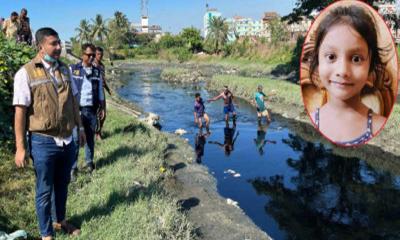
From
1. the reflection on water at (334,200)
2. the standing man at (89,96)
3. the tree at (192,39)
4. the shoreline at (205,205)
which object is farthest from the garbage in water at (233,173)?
the tree at (192,39)

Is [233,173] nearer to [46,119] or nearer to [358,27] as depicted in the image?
[46,119]

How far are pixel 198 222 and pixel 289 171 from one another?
5.52 m

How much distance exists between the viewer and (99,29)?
8875 cm

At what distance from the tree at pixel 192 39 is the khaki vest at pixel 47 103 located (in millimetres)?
81855

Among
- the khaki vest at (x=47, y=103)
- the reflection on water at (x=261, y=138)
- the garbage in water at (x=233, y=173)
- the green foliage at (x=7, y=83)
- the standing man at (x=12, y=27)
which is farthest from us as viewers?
the reflection on water at (x=261, y=138)

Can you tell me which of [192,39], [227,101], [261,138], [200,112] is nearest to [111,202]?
[261,138]

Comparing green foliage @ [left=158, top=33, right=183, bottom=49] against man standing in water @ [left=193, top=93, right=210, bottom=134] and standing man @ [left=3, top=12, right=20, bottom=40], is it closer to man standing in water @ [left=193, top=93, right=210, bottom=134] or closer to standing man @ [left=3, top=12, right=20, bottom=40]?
man standing in water @ [left=193, top=93, right=210, bottom=134]

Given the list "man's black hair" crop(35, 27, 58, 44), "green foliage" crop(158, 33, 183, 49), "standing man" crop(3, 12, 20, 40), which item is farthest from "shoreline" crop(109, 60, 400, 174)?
"green foliage" crop(158, 33, 183, 49)

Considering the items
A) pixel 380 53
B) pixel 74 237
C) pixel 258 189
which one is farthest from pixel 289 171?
pixel 380 53

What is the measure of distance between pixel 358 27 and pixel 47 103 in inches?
133

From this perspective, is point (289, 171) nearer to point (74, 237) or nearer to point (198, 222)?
point (198, 222)

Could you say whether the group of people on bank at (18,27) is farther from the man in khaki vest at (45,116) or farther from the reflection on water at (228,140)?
the man in khaki vest at (45,116)

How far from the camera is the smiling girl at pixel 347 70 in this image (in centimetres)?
171

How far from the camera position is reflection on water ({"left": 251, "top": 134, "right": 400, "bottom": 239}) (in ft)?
26.6
